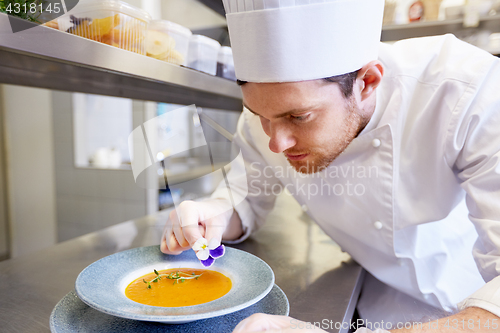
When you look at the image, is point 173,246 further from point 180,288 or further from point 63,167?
point 63,167

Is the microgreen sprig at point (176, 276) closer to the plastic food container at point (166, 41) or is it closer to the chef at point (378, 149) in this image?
the chef at point (378, 149)

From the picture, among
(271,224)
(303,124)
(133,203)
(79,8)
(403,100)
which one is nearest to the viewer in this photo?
(79,8)

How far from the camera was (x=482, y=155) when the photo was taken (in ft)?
2.50

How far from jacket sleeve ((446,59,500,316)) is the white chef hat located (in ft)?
0.99

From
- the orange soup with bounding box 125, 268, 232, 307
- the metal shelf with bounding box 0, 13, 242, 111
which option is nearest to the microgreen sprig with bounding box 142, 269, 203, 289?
the orange soup with bounding box 125, 268, 232, 307

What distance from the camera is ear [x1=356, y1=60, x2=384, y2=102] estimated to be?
2.77 ft

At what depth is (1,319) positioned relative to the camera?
680mm

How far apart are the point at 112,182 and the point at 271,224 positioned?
7.72ft

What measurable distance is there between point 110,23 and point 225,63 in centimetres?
53

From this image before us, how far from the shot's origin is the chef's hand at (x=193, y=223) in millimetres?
809

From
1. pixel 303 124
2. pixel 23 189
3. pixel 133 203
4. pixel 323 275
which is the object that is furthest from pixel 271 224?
pixel 23 189

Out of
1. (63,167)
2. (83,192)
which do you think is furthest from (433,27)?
(63,167)

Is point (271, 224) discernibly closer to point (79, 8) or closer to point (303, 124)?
point (303, 124)

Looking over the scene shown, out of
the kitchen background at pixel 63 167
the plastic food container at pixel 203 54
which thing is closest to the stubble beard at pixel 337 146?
the plastic food container at pixel 203 54
